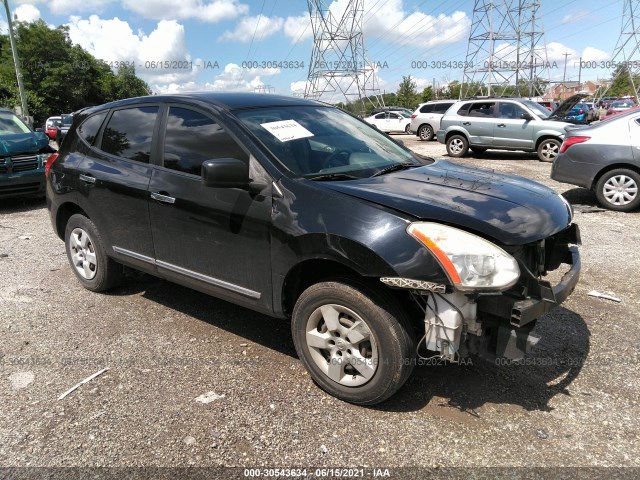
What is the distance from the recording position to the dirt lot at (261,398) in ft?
8.18

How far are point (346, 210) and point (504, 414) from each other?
58.9 inches

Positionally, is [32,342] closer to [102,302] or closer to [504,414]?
[102,302]

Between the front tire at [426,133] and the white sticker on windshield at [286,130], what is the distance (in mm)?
18635

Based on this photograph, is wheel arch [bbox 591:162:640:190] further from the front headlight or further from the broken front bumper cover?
the front headlight

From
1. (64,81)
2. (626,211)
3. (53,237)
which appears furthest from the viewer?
(64,81)

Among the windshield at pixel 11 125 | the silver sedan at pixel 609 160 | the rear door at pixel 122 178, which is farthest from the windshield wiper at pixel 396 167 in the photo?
the windshield at pixel 11 125

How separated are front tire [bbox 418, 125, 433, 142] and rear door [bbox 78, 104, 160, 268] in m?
18.4

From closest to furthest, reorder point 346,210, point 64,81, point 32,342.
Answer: point 346,210, point 32,342, point 64,81

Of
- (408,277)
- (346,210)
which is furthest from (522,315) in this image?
(346,210)

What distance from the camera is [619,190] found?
7.51m

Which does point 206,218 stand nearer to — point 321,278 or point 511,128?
point 321,278

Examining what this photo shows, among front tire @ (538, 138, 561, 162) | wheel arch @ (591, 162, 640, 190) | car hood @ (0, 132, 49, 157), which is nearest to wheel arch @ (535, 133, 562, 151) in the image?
front tire @ (538, 138, 561, 162)

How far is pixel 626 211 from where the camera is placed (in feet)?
24.8

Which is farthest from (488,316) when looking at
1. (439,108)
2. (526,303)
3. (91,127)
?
(439,108)
